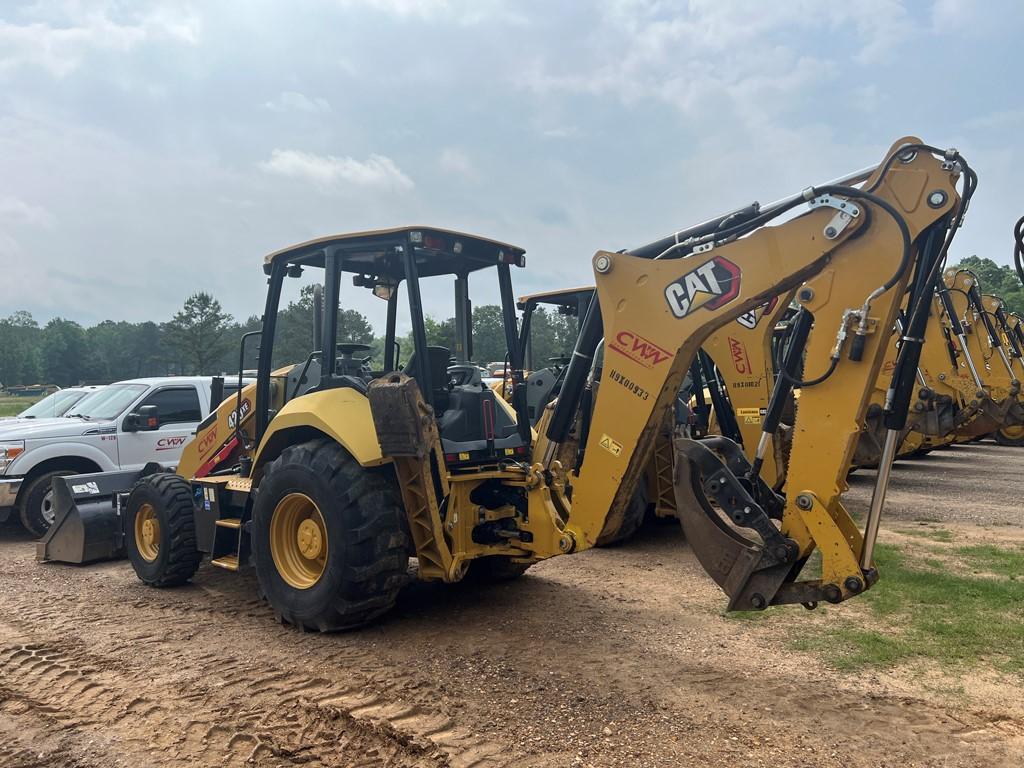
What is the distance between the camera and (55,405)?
10664 millimetres

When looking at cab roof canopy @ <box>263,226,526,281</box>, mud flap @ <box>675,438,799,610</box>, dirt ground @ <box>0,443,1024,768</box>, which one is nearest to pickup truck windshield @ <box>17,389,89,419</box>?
dirt ground @ <box>0,443,1024,768</box>

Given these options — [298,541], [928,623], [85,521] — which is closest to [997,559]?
[928,623]

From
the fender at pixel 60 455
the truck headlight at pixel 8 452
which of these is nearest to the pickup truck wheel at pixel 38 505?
the fender at pixel 60 455

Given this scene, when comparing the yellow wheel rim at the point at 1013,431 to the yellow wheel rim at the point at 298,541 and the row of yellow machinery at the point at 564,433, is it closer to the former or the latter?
the row of yellow machinery at the point at 564,433

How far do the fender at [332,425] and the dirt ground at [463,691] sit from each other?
1.22 m

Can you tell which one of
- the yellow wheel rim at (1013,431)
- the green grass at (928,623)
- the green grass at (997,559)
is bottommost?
the green grass at (928,623)

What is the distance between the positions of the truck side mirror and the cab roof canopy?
406cm

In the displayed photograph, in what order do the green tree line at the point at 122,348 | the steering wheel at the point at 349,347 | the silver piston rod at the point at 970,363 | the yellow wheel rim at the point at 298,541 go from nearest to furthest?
the yellow wheel rim at the point at 298,541 → the steering wheel at the point at 349,347 → the silver piston rod at the point at 970,363 → the green tree line at the point at 122,348

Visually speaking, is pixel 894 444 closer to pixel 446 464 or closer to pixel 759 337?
pixel 446 464

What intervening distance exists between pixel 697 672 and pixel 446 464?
2.04 m

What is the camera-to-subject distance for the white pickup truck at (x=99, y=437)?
8852 millimetres

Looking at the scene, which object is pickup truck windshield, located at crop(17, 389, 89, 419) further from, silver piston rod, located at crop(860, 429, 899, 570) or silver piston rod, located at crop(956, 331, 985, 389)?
silver piston rod, located at crop(956, 331, 985, 389)

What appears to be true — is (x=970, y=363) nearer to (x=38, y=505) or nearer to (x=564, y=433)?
(x=564, y=433)

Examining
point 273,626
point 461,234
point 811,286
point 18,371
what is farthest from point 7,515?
point 18,371
